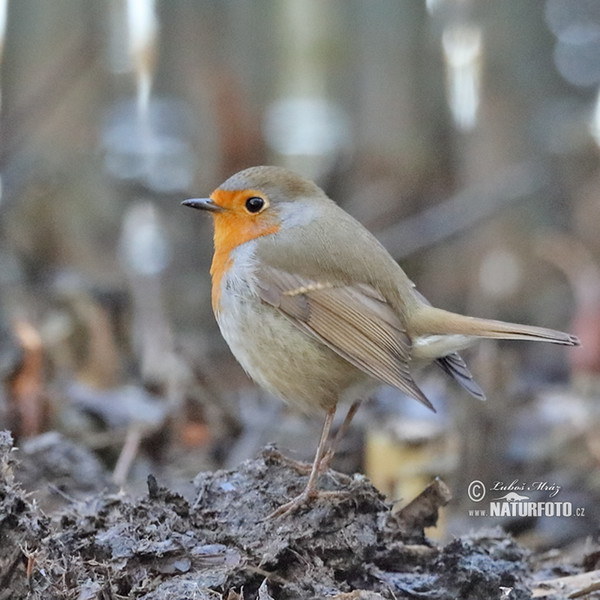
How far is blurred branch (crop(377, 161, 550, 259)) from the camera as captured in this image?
323 inches

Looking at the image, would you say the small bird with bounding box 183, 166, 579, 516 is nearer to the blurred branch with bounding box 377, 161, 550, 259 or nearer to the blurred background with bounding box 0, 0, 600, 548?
the blurred background with bounding box 0, 0, 600, 548

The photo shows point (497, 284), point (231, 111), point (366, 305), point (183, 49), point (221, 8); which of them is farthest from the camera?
point (221, 8)

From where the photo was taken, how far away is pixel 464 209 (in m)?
9.09

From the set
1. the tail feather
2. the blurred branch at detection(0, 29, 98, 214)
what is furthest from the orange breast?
the blurred branch at detection(0, 29, 98, 214)

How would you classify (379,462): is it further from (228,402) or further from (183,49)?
(183,49)

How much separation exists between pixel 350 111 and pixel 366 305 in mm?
9682

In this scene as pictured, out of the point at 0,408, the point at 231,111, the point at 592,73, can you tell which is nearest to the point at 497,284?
the point at 592,73

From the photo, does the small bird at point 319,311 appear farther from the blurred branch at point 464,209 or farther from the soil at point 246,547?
the blurred branch at point 464,209

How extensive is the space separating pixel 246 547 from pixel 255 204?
4.40ft

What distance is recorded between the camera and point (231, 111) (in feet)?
36.8

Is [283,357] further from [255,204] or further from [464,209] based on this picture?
[464,209]

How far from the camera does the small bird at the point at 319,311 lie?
3121 mm

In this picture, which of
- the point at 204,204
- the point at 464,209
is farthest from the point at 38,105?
the point at 204,204

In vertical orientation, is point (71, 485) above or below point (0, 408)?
below
